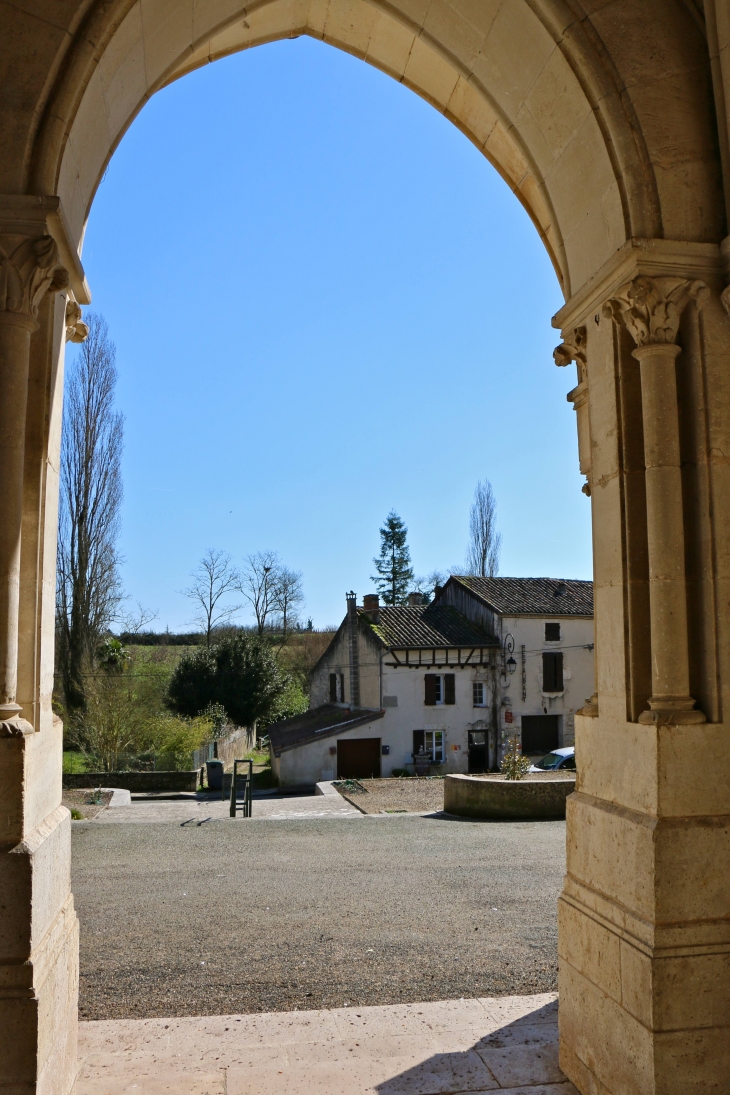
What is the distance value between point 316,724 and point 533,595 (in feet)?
26.8

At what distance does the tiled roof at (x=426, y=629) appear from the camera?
Answer: 81.1 ft

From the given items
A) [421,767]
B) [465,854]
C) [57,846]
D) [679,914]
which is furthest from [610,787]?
[421,767]

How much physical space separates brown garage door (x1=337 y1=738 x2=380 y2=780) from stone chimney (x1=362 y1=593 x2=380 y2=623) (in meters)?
4.11

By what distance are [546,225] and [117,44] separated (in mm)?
2069

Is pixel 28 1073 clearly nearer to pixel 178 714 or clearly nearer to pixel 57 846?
pixel 57 846

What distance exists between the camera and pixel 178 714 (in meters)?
25.3

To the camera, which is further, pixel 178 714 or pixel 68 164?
pixel 178 714

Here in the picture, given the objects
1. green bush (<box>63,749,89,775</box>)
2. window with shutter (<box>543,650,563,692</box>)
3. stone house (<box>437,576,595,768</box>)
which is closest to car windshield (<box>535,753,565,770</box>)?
stone house (<box>437,576,595,768</box>)

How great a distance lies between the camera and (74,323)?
3.33 metres

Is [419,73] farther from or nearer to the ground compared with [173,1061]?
farther from the ground

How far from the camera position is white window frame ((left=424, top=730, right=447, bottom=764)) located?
24188 millimetres

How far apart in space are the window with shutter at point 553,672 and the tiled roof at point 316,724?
5.35 m

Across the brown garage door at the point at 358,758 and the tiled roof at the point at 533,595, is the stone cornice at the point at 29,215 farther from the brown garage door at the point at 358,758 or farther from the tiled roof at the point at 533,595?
the tiled roof at the point at 533,595

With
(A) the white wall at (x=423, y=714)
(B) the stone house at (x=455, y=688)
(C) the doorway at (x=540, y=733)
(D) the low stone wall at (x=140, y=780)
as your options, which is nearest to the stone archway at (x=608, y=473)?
(D) the low stone wall at (x=140, y=780)
